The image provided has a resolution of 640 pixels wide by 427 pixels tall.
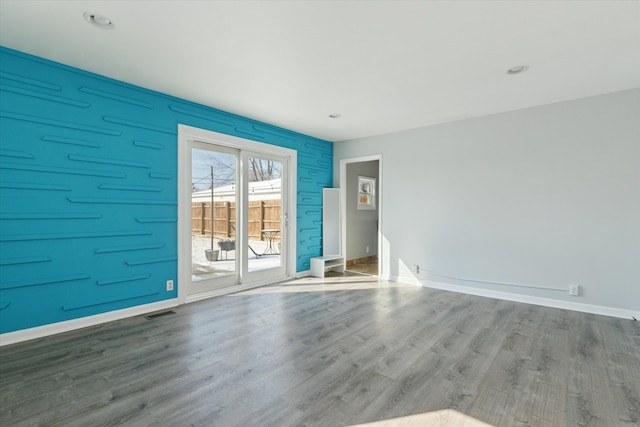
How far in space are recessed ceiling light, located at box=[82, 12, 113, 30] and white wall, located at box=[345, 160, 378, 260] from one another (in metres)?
4.84

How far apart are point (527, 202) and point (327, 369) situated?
350 cm

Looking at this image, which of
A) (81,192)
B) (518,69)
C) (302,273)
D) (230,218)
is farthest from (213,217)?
(518,69)

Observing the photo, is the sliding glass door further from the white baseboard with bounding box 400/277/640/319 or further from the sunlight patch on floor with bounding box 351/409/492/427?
the sunlight patch on floor with bounding box 351/409/492/427

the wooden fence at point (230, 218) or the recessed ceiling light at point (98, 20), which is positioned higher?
the recessed ceiling light at point (98, 20)

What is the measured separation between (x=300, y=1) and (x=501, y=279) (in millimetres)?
4169

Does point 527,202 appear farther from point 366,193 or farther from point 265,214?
point 265,214

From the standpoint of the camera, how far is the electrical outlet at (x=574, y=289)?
3643 mm

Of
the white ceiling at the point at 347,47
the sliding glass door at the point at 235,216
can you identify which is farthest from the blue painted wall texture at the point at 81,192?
the sliding glass door at the point at 235,216

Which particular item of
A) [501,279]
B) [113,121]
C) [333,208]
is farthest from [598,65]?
[113,121]

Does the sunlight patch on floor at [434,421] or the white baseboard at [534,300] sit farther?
the white baseboard at [534,300]

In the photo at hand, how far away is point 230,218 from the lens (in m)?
4.46

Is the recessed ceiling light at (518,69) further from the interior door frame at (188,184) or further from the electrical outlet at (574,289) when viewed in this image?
the interior door frame at (188,184)

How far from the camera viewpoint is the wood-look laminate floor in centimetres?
180

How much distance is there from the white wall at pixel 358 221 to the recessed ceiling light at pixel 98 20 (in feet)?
15.9
